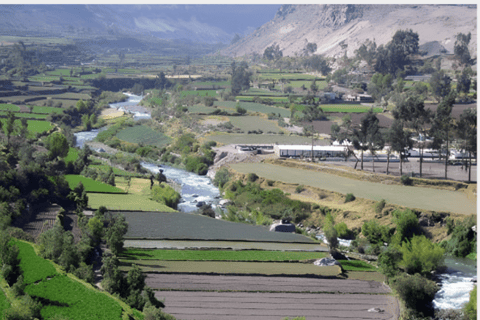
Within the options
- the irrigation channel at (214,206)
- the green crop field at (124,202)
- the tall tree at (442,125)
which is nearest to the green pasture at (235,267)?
the irrigation channel at (214,206)

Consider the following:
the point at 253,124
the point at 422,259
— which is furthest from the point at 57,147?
the point at 422,259

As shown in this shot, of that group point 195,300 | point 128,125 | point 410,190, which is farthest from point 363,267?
point 128,125

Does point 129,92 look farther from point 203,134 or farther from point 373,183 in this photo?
point 373,183

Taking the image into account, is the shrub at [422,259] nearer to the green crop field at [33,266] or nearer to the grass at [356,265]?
the grass at [356,265]

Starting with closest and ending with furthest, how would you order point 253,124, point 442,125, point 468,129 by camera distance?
point 468,129 → point 442,125 → point 253,124

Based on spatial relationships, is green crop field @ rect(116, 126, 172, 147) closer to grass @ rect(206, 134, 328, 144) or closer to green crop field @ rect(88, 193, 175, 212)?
grass @ rect(206, 134, 328, 144)

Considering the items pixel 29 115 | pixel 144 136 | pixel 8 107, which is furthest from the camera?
pixel 8 107

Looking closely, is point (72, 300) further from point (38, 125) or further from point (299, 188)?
point (38, 125)
